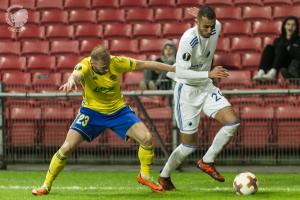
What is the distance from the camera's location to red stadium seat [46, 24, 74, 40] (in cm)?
1620

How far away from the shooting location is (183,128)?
9578mm

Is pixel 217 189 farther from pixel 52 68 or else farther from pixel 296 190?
pixel 52 68

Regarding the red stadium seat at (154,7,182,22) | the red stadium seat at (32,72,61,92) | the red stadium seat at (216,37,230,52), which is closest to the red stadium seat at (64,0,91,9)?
the red stadium seat at (154,7,182,22)

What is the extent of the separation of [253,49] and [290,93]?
342cm

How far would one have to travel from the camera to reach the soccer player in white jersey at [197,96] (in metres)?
9.33

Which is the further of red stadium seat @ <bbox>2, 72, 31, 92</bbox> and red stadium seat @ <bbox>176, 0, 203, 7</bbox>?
red stadium seat @ <bbox>176, 0, 203, 7</bbox>

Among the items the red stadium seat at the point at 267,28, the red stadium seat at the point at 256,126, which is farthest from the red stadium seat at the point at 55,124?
the red stadium seat at the point at 267,28

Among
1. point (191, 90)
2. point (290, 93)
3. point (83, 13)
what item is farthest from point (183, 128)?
point (83, 13)

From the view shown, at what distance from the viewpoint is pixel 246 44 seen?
48.4ft

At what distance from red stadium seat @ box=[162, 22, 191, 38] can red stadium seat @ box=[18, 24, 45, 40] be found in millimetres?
2596

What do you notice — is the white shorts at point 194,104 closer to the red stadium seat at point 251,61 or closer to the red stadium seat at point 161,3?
the red stadium seat at point 251,61

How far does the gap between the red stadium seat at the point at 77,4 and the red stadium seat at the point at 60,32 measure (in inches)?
27.0

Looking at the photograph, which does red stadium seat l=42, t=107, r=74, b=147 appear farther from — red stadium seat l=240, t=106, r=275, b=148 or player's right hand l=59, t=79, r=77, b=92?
player's right hand l=59, t=79, r=77, b=92

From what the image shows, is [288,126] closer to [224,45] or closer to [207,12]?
[207,12]
